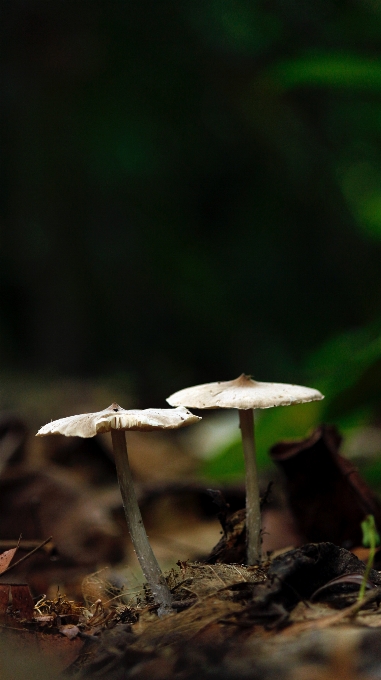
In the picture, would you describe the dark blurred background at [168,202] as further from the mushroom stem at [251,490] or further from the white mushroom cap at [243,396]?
the white mushroom cap at [243,396]

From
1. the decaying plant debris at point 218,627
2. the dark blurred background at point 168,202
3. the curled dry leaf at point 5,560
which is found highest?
the dark blurred background at point 168,202

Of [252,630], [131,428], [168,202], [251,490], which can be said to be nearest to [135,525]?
[131,428]

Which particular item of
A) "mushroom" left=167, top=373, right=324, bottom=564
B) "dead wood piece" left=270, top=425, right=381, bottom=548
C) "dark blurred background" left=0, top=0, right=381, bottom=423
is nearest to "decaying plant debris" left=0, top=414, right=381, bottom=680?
"mushroom" left=167, top=373, right=324, bottom=564

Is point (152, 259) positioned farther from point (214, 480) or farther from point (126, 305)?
point (214, 480)

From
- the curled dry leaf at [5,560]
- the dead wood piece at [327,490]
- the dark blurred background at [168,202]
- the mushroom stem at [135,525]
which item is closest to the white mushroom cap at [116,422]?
the mushroom stem at [135,525]

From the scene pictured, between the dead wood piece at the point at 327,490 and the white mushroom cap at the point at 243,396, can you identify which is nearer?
the white mushroom cap at the point at 243,396
